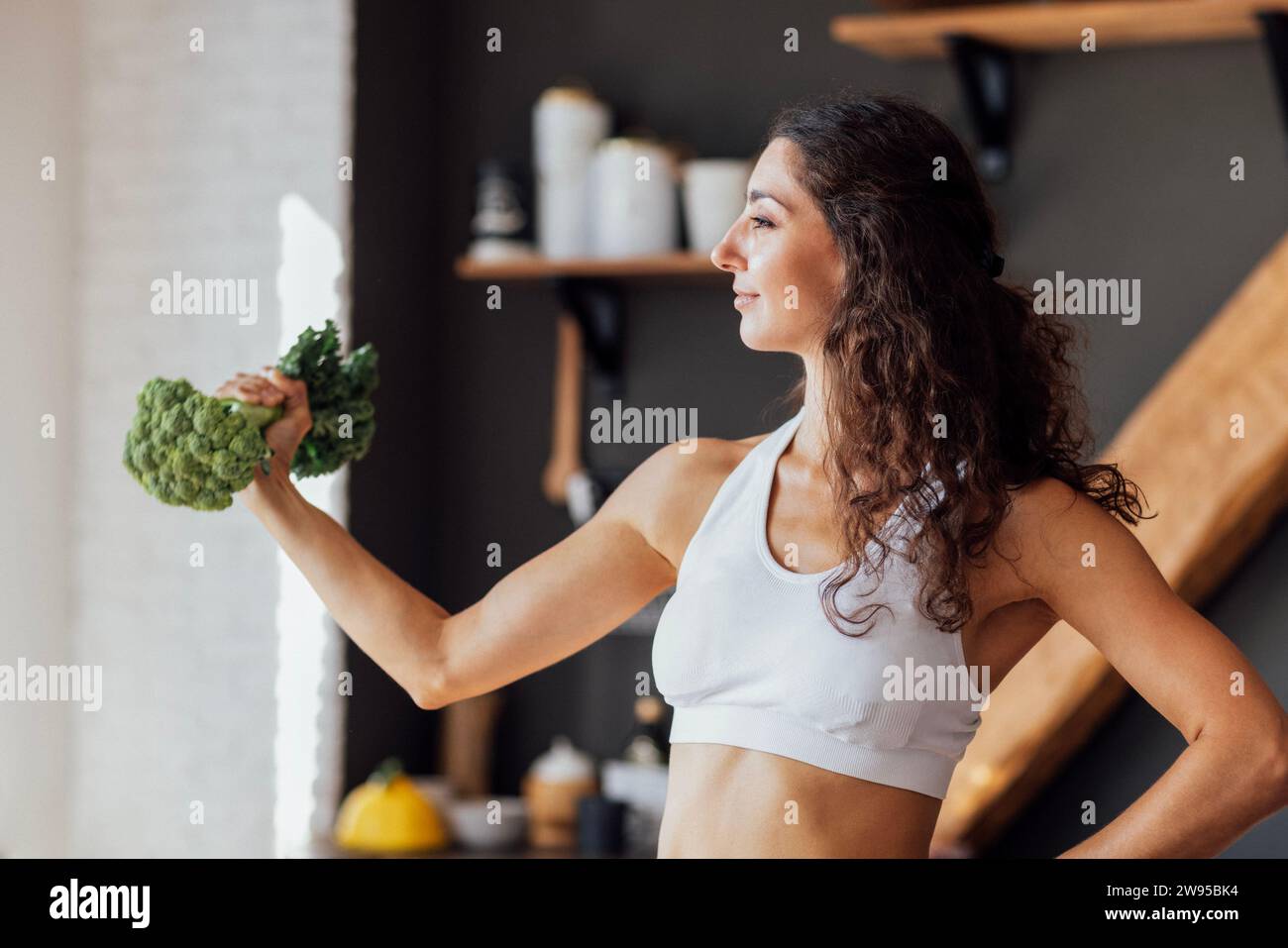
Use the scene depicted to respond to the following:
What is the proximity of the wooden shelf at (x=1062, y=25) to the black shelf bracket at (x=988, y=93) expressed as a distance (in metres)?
0.02

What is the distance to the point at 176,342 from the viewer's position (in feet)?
8.38

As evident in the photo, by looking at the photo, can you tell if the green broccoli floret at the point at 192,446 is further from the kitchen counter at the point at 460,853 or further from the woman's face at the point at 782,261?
the kitchen counter at the point at 460,853

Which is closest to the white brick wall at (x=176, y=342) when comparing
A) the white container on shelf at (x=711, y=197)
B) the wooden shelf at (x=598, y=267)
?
the wooden shelf at (x=598, y=267)

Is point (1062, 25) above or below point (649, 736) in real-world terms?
above

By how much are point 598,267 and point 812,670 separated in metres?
1.58

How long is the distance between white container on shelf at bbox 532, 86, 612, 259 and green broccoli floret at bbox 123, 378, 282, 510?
1.40 metres

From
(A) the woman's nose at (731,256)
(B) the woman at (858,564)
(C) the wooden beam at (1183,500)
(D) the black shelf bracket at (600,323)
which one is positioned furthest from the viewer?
(D) the black shelf bracket at (600,323)

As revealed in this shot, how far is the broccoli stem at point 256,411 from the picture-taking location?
50.6 inches

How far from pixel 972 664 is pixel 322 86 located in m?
1.77

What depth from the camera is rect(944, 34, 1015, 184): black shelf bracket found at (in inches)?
95.7

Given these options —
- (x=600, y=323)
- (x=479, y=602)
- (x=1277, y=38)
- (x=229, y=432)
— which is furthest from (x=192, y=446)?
(x=1277, y=38)

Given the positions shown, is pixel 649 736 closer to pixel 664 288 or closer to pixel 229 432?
pixel 664 288

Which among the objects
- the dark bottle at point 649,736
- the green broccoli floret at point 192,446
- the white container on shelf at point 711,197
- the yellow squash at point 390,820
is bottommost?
the yellow squash at point 390,820

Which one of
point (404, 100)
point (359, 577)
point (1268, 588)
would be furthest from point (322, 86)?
point (1268, 588)
